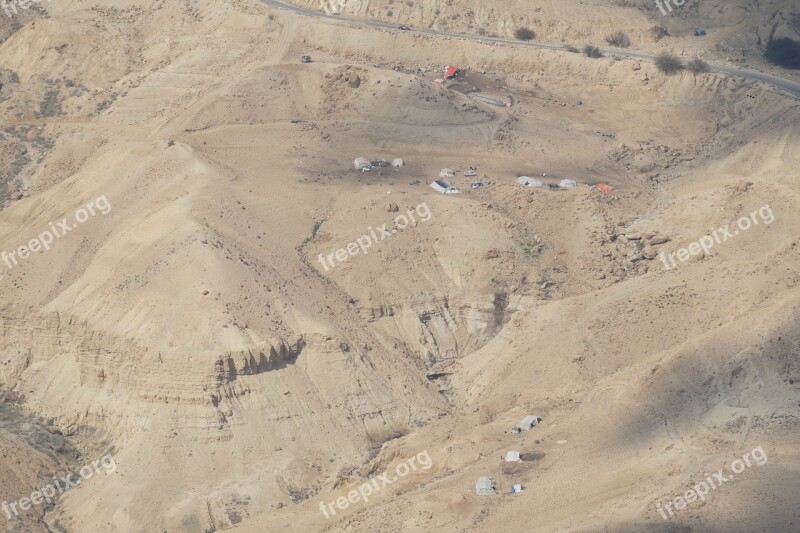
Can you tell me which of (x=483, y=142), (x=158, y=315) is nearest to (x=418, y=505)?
(x=158, y=315)

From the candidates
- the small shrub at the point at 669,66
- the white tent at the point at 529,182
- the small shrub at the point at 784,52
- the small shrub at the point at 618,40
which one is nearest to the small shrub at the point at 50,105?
the white tent at the point at 529,182

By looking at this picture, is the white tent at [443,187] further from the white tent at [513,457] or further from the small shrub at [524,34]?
the small shrub at [524,34]

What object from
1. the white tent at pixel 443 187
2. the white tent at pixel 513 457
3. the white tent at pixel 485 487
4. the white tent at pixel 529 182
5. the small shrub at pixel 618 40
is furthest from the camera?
the small shrub at pixel 618 40

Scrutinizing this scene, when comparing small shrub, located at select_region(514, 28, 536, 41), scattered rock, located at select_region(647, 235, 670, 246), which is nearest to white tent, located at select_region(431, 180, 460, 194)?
scattered rock, located at select_region(647, 235, 670, 246)

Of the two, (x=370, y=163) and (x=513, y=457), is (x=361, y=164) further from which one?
(x=513, y=457)

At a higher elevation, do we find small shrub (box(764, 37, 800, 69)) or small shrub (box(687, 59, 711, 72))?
small shrub (box(687, 59, 711, 72))

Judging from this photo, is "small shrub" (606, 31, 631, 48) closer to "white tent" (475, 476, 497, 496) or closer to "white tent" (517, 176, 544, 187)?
"white tent" (517, 176, 544, 187)

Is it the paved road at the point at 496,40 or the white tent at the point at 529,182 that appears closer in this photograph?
the white tent at the point at 529,182
